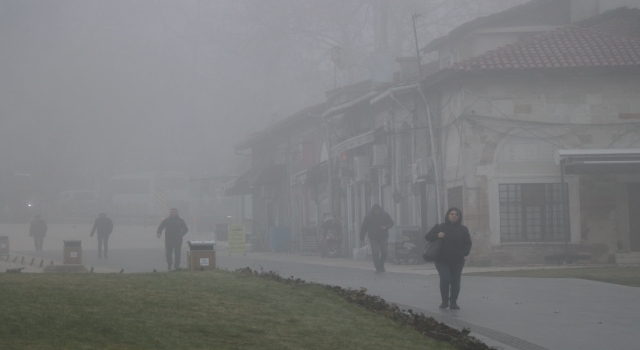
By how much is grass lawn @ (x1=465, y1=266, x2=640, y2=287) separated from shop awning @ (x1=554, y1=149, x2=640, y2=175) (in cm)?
283

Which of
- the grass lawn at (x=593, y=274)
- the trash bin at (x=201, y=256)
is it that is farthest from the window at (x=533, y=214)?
the trash bin at (x=201, y=256)

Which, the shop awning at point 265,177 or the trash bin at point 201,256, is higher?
the shop awning at point 265,177

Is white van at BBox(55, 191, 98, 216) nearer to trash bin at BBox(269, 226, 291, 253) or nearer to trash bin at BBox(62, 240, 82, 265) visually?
trash bin at BBox(269, 226, 291, 253)

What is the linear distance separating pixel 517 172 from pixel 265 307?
48.7 feet

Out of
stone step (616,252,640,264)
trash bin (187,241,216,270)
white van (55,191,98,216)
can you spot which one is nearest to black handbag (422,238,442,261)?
trash bin (187,241,216,270)

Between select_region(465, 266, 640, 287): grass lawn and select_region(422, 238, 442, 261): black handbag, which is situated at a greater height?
select_region(422, 238, 442, 261): black handbag

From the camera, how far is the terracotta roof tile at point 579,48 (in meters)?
23.5

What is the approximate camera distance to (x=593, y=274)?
1830cm

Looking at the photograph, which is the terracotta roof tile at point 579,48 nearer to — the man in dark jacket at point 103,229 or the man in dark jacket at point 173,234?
the man in dark jacket at point 173,234

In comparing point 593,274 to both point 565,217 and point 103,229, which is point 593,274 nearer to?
point 565,217

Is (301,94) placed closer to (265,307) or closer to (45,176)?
(45,176)

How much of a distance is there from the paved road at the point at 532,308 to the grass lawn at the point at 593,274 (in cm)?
92

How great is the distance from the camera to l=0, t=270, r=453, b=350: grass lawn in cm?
770

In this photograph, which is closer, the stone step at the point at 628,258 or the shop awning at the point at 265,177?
the stone step at the point at 628,258
